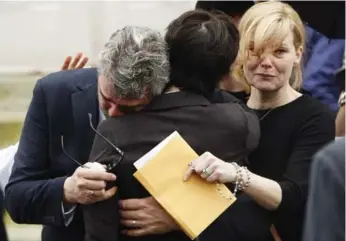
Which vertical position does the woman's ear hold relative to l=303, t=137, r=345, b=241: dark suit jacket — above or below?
below

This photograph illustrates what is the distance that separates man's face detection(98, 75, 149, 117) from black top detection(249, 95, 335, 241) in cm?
38

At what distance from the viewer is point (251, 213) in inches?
64.4

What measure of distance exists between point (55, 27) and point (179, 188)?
2722mm

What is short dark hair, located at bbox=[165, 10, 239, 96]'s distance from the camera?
58.5 inches

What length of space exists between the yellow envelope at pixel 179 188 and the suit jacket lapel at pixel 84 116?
0.26 m

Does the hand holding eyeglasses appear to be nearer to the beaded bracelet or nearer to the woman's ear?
the beaded bracelet

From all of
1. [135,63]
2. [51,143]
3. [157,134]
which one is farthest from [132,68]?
[51,143]

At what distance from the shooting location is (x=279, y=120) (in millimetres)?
1754

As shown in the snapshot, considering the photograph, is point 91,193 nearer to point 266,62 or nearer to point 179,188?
point 179,188

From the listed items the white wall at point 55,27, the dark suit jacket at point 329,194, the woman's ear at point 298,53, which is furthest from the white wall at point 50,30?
the dark suit jacket at point 329,194

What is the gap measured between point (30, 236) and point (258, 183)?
7.93 feet

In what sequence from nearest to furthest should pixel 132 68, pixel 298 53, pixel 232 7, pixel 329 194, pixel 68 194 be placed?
pixel 329 194 → pixel 132 68 → pixel 68 194 → pixel 298 53 → pixel 232 7

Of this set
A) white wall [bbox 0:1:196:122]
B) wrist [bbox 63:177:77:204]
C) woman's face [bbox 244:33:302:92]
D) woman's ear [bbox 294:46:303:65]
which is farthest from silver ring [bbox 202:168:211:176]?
white wall [bbox 0:1:196:122]

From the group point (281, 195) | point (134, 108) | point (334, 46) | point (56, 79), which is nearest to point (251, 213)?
point (281, 195)
